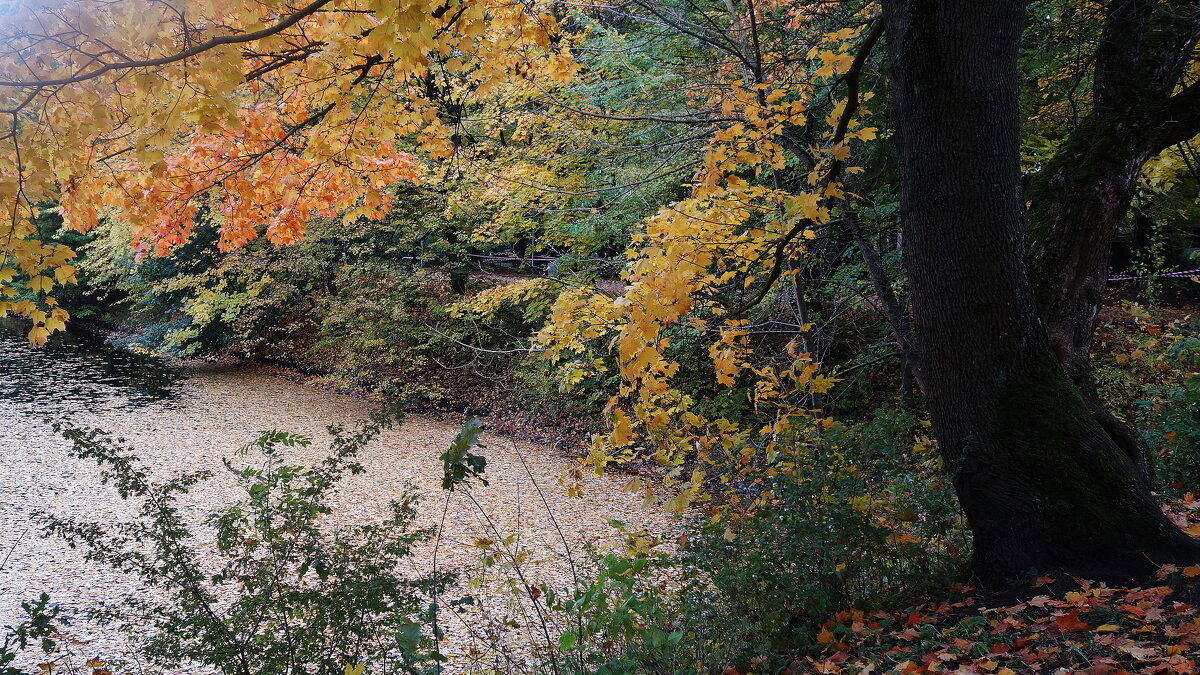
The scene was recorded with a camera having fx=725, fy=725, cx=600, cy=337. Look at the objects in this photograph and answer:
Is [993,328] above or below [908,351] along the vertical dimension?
above

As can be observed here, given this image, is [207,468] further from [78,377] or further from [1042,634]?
[1042,634]

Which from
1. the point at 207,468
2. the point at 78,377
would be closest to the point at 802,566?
the point at 207,468

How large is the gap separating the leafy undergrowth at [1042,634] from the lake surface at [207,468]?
6.03ft

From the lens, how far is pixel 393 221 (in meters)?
11.9

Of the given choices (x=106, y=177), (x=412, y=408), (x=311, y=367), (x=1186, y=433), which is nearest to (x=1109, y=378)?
(x=1186, y=433)

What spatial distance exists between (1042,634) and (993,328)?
1.06m

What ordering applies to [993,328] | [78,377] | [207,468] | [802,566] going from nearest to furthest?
[993,328], [802,566], [207,468], [78,377]

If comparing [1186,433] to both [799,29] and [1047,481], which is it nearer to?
[1047,481]

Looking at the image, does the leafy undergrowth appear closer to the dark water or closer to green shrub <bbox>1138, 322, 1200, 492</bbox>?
green shrub <bbox>1138, 322, 1200, 492</bbox>

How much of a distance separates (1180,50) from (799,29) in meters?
2.53

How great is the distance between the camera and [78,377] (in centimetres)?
1391

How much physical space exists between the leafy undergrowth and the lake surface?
6.03ft

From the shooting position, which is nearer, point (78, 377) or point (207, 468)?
point (207, 468)

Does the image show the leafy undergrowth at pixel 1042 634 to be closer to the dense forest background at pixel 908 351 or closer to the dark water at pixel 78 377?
the dense forest background at pixel 908 351
